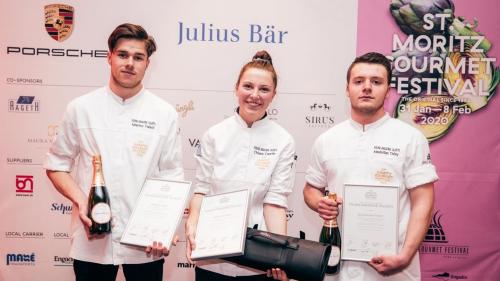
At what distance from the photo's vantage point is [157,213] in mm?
2369

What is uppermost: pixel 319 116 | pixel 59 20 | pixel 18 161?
pixel 59 20

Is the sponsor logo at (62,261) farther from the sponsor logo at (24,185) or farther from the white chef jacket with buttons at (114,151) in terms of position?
the white chef jacket with buttons at (114,151)

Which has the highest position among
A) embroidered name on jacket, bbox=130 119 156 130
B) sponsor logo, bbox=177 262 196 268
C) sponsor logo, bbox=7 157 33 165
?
embroidered name on jacket, bbox=130 119 156 130

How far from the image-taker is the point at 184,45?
3.58 meters

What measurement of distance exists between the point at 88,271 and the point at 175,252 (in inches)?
46.5

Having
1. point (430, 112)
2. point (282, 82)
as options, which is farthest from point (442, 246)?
point (282, 82)

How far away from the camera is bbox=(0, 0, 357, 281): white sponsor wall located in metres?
3.55

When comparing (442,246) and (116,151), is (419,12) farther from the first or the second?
(116,151)

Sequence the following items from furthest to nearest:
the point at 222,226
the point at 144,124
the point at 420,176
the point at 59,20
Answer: the point at 59,20
the point at 144,124
the point at 420,176
the point at 222,226

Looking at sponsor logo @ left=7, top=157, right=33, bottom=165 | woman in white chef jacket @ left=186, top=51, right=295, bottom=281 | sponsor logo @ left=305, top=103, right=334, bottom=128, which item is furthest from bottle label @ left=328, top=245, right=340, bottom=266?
sponsor logo @ left=7, top=157, right=33, bottom=165

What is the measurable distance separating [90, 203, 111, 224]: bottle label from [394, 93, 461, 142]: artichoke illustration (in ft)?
7.02

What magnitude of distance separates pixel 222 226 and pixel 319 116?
5.06 feet

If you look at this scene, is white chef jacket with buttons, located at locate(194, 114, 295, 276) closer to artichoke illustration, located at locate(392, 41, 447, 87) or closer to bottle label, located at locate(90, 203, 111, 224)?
bottle label, located at locate(90, 203, 111, 224)

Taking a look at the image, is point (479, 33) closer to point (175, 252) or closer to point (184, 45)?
point (184, 45)
